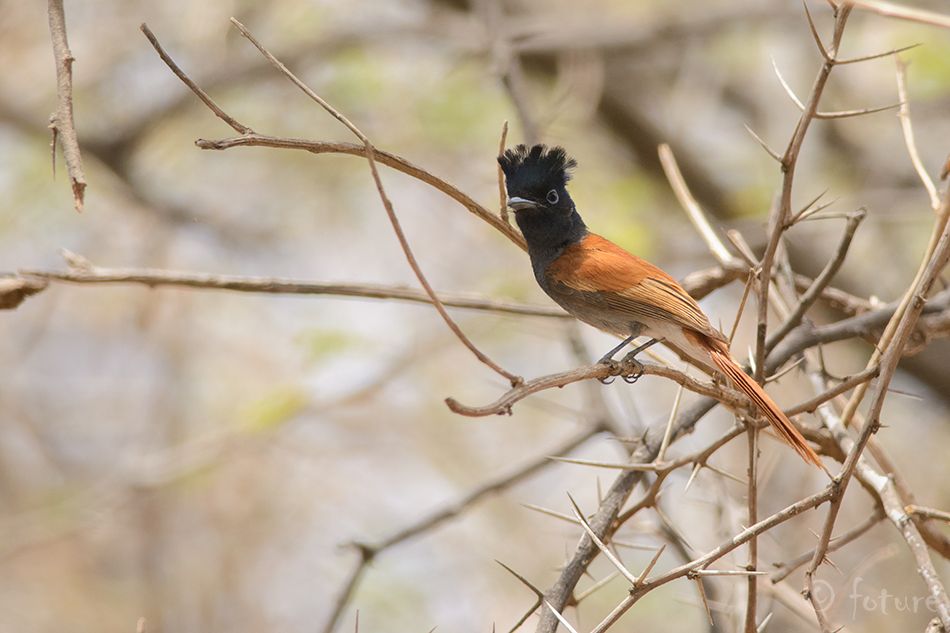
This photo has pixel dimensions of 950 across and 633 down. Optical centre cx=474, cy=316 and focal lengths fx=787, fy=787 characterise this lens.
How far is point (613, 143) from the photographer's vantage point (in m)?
9.08

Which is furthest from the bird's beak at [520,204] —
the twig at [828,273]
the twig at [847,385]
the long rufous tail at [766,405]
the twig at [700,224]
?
the twig at [847,385]

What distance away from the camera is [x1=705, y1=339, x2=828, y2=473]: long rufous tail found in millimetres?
2355

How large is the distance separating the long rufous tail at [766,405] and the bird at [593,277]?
0.29ft

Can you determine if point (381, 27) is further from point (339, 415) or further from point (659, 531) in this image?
point (659, 531)

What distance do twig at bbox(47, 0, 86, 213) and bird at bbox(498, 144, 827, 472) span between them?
1677 mm

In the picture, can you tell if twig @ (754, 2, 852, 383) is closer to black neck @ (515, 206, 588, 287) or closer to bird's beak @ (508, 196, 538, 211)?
bird's beak @ (508, 196, 538, 211)

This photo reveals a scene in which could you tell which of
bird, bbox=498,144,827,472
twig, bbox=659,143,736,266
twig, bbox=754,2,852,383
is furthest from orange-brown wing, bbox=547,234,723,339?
twig, bbox=754,2,852,383

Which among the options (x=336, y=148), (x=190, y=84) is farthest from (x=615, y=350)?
(x=190, y=84)

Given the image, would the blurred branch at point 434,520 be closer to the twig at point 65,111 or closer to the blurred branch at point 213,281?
the blurred branch at point 213,281

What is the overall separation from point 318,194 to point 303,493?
3499mm

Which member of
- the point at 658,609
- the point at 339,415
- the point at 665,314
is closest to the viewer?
the point at 665,314

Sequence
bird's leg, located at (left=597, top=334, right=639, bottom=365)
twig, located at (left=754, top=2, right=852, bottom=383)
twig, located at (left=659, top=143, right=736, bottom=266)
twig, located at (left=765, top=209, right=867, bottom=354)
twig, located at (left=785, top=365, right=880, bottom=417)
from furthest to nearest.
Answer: twig, located at (left=659, top=143, right=736, bottom=266), bird's leg, located at (left=597, top=334, right=639, bottom=365), twig, located at (left=765, top=209, right=867, bottom=354), twig, located at (left=785, top=365, right=880, bottom=417), twig, located at (left=754, top=2, right=852, bottom=383)

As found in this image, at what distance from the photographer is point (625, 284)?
3492 mm

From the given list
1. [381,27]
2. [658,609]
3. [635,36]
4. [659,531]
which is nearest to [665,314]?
[659,531]
